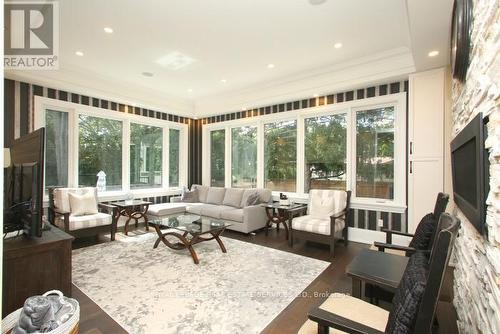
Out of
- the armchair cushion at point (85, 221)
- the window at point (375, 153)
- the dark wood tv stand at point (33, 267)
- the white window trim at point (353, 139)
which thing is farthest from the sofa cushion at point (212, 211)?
the dark wood tv stand at point (33, 267)

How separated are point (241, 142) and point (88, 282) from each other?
4282mm

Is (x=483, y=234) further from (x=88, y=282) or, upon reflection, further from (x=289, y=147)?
(x=289, y=147)

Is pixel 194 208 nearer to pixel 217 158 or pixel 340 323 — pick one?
pixel 217 158

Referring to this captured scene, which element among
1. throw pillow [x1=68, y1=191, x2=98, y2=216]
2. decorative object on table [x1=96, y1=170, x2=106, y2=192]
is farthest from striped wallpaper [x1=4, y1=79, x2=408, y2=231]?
decorative object on table [x1=96, y1=170, x2=106, y2=192]

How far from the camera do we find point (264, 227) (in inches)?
199

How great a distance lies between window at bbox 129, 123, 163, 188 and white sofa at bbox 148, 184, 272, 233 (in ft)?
2.66

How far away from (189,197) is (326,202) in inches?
127

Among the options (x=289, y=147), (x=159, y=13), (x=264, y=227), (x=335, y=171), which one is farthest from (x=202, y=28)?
(x=264, y=227)

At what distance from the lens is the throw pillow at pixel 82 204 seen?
423 cm

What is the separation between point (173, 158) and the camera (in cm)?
669

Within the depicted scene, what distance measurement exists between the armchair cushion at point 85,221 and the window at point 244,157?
298cm

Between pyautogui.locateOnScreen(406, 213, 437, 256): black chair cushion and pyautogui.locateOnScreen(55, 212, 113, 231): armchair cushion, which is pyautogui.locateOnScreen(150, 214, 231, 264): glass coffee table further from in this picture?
pyautogui.locateOnScreen(406, 213, 437, 256): black chair cushion

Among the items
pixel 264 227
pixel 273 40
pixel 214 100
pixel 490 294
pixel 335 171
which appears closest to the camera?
pixel 490 294

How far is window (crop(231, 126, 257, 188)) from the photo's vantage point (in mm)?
5992
